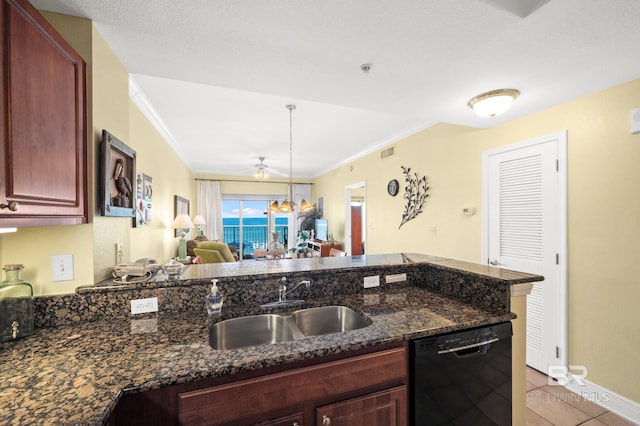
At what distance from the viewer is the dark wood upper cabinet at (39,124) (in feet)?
2.66

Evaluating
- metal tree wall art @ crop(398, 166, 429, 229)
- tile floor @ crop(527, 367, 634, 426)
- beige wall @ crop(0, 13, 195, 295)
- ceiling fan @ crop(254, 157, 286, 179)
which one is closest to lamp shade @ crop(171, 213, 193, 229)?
ceiling fan @ crop(254, 157, 286, 179)

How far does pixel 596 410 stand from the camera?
6.35 ft

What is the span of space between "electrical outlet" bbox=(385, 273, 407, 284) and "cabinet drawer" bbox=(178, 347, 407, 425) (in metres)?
0.72

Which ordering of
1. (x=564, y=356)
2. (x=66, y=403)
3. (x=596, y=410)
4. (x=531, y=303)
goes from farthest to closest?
(x=531, y=303), (x=564, y=356), (x=596, y=410), (x=66, y=403)

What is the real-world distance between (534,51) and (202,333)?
2.33 metres

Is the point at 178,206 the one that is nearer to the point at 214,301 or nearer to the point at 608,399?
the point at 214,301

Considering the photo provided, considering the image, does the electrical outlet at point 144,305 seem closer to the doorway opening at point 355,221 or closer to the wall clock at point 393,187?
the wall clock at point 393,187

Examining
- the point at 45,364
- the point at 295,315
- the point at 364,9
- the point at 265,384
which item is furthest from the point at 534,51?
the point at 45,364

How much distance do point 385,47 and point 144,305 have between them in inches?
76.5

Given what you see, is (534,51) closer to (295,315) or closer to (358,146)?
(295,315)

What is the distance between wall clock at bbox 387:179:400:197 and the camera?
13.5ft

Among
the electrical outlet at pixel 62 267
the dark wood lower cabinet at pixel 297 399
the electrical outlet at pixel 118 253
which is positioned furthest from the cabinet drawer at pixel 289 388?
the electrical outlet at pixel 118 253

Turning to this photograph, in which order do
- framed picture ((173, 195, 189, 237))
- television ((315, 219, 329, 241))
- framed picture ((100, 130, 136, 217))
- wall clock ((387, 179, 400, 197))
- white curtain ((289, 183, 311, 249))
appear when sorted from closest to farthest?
framed picture ((100, 130, 136, 217)), wall clock ((387, 179, 400, 197)), framed picture ((173, 195, 189, 237)), television ((315, 219, 329, 241)), white curtain ((289, 183, 311, 249))

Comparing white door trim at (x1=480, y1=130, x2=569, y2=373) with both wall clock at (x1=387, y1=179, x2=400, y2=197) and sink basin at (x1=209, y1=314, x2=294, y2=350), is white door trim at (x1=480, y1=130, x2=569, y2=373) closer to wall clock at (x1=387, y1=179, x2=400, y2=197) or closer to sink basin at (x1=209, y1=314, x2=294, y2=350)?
wall clock at (x1=387, y1=179, x2=400, y2=197)
